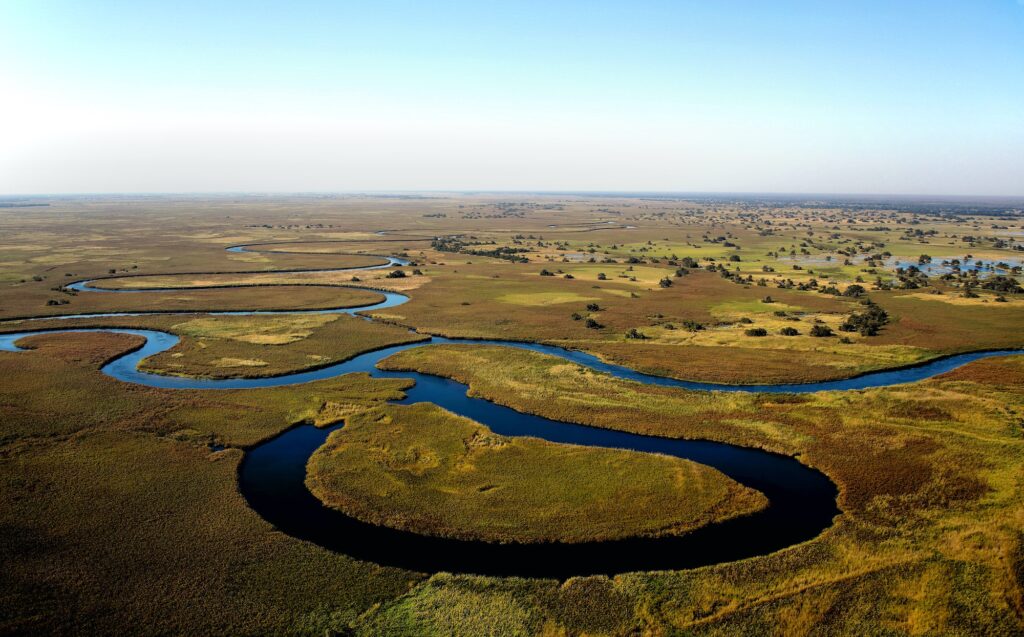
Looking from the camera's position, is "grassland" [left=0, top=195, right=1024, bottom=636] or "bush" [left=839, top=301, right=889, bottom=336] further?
"bush" [left=839, top=301, right=889, bottom=336]

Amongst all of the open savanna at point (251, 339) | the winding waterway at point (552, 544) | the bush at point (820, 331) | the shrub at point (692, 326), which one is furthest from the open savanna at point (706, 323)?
the open savanna at point (251, 339)

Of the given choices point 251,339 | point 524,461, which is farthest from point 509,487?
point 251,339

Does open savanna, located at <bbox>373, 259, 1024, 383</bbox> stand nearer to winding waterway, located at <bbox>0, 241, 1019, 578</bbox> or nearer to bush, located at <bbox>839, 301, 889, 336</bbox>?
bush, located at <bbox>839, 301, 889, 336</bbox>

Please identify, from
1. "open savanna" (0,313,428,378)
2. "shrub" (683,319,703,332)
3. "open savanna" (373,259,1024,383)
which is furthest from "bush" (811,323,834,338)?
"open savanna" (0,313,428,378)

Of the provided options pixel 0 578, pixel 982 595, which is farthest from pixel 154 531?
pixel 982 595

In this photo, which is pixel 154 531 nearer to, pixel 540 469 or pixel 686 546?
pixel 540 469

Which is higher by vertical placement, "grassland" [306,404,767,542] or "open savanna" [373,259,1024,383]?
"open savanna" [373,259,1024,383]
